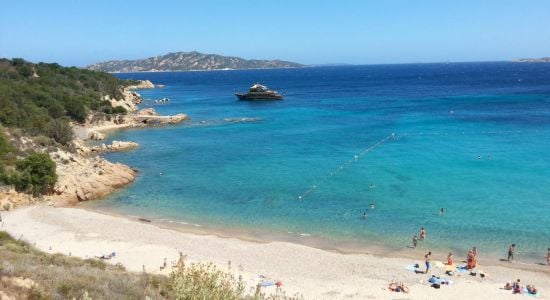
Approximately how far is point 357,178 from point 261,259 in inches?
639

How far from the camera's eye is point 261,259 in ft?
75.8

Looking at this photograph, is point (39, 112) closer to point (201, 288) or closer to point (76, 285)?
point (76, 285)

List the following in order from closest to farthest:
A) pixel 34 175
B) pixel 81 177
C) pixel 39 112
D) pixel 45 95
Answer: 1. pixel 34 175
2. pixel 81 177
3. pixel 39 112
4. pixel 45 95

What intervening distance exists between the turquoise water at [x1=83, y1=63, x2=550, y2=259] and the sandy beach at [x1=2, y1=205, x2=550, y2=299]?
97.6 inches

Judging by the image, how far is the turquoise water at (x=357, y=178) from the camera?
27.5m

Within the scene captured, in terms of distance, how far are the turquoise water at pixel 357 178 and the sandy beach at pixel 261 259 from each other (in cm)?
248

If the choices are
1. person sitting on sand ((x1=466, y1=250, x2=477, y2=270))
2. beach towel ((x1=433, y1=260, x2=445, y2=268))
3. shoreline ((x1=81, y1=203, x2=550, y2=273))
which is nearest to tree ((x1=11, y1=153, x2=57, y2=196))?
shoreline ((x1=81, y1=203, x2=550, y2=273))

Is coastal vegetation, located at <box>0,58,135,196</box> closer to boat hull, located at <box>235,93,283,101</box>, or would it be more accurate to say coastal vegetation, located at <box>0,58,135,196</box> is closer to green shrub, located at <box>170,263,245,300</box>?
green shrub, located at <box>170,263,245,300</box>

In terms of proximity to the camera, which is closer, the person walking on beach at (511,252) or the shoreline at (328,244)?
the person walking on beach at (511,252)

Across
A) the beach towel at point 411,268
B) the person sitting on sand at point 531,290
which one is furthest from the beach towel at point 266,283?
the person sitting on sand at point 531,290

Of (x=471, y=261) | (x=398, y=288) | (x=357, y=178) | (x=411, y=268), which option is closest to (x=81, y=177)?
(x=357, y=178)

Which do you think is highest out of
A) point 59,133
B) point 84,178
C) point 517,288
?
point 59,133

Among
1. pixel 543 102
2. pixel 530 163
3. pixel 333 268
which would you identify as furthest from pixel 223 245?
pixel 543 102

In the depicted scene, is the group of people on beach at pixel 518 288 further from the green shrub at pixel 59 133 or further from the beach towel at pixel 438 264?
the green shrub at pixel 59 133
